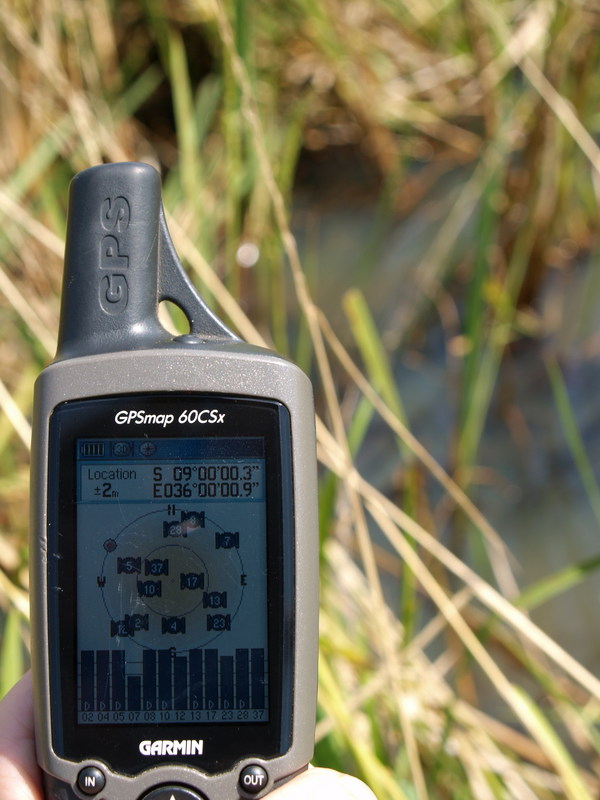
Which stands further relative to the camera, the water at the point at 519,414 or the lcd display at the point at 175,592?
the water at the point at 519,414

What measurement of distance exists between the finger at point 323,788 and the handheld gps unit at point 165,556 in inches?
1.1

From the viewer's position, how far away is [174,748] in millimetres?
688

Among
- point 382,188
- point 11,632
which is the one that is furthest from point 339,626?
point 382,188

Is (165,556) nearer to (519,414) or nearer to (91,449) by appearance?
(91,449)

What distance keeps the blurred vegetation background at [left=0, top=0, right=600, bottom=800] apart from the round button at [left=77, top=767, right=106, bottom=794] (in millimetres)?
216

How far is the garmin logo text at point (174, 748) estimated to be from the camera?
2.26 ft

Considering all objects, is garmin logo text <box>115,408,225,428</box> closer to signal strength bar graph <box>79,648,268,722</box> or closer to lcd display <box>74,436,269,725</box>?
lcd display <box>74,436,269,725</box>

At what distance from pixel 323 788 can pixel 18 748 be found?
227mm

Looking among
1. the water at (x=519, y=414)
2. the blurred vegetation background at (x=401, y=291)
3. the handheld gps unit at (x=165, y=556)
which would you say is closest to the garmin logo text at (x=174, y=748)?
the handheld gps unit at (x=165, y=556)

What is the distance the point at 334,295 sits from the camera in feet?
4.86

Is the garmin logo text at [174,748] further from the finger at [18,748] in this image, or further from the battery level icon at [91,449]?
the battery level icon at [91,449]

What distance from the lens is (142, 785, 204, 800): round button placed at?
675mm

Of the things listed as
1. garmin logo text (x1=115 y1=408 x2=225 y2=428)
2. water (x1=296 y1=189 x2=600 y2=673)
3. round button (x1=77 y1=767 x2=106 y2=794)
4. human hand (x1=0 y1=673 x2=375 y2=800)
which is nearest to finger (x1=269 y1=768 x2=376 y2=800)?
human hand (x1=0 y1=673 x2=375 y2=800)

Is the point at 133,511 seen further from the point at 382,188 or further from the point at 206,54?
the point at 206,54
